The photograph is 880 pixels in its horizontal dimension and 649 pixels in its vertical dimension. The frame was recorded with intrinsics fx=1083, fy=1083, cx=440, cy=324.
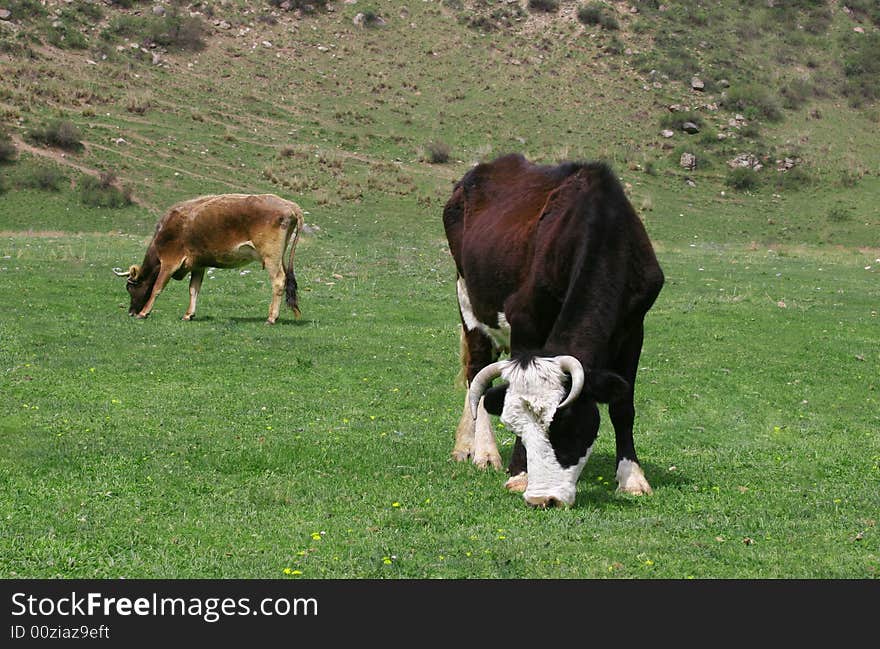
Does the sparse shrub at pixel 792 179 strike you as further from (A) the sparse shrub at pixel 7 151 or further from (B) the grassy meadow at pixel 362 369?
(A) the sparse shrub at pixel 7 151

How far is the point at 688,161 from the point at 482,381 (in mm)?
49189

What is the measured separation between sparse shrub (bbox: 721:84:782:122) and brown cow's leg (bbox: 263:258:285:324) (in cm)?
4771

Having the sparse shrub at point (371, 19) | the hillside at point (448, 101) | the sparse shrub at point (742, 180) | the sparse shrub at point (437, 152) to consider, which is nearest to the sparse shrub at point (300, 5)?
the hillside at point (448, 101)

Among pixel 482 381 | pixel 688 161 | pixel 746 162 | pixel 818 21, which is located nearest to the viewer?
pixel 482 381

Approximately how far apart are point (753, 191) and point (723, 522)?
4814 cm

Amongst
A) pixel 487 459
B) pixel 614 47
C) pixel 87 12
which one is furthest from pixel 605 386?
pixel 614 47

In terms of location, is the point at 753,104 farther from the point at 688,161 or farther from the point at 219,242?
the point at 219,242

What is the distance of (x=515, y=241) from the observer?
405 inches

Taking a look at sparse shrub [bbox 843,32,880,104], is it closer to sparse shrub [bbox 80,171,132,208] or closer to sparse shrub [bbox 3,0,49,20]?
sparse shrub [bbox 80,171,132,208]

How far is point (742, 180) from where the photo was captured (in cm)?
5412

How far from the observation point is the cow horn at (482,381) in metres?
8.97

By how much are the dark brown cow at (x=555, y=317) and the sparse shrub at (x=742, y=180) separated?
4480cm

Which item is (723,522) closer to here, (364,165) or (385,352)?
(385,352)

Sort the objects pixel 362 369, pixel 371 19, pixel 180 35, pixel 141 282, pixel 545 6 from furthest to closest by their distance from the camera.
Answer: pixel 545 6 < pixel 371 19 < pixel 180 35 < pixel 141 282 < pixel 362 369
